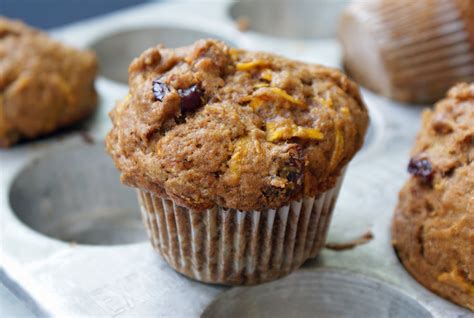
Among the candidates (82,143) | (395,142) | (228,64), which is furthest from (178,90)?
(395,142)

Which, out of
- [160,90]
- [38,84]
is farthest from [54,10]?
[160,90]

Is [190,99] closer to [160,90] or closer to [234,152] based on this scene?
[160,90]

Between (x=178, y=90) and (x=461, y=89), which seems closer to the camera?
(x=178, y=90)

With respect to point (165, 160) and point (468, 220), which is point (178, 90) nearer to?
point (165, 160)

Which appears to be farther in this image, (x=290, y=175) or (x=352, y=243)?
(x=352, y=243)

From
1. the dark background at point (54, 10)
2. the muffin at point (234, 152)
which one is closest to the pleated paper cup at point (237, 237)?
the muffin at point (234, 152)
